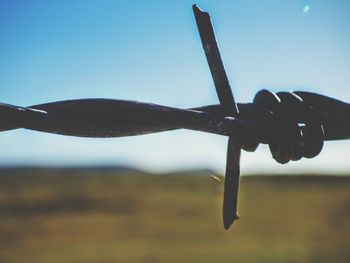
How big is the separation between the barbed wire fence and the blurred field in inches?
551

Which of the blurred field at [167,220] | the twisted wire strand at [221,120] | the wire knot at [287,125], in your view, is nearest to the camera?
the twisted wire strand at [221,120]

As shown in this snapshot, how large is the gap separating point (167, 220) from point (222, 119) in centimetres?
2398

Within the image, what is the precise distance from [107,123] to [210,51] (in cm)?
35

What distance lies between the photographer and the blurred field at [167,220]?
15711 millimetres

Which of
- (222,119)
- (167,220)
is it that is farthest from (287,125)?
(167,220)

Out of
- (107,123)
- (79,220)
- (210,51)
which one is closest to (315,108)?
(210,51)

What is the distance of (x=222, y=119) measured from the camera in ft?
3.67

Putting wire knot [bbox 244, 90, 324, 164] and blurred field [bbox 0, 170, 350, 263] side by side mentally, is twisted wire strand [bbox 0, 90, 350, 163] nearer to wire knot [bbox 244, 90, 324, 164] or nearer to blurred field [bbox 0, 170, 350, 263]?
wire knot [bbox 244, 90, 324, 164]

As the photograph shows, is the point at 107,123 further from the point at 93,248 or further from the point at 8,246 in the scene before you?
the point at 8,246

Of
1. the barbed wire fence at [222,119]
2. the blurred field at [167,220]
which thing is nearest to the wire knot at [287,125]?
the barbed wire fence at [222,119]

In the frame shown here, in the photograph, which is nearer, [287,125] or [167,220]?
[287,125]

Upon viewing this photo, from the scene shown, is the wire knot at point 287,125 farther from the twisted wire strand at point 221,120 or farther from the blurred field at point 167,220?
the blurred field at point 167,220

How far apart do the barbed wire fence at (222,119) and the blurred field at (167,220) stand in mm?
13987

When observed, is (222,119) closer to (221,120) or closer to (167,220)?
(221,120)
